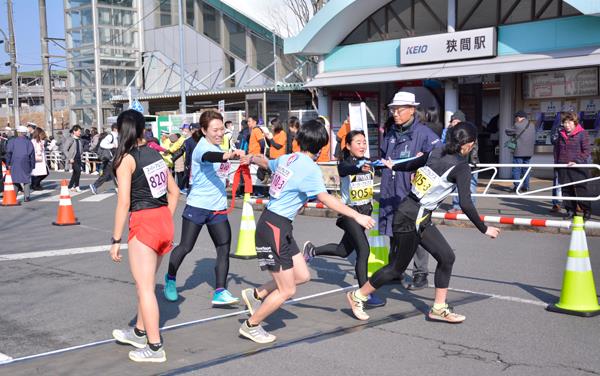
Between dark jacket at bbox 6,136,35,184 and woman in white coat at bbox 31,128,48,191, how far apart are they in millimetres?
1173

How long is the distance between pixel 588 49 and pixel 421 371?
12.8 meters

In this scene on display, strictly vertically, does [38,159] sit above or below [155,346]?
above

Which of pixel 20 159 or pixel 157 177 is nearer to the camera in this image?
pixel 157 177

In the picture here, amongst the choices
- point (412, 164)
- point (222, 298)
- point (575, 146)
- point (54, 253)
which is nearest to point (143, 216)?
point (222, 298)

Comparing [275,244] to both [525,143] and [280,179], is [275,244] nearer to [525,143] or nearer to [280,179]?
[280,179]

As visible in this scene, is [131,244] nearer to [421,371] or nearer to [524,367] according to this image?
[421,371]

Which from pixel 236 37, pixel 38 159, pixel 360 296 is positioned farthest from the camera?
pixel 236 37

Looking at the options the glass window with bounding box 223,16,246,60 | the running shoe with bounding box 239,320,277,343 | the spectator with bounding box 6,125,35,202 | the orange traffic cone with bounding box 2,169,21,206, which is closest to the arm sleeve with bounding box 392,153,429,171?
the running shoe with bounding box 239,320,277,343

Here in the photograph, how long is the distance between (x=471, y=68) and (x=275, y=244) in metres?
13.4

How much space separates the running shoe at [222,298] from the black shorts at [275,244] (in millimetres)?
1460

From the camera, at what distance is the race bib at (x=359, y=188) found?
23.5 ft

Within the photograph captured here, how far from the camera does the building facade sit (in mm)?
16406

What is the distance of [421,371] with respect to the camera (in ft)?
15.9

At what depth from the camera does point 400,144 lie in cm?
702
